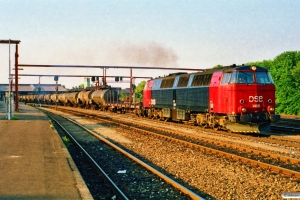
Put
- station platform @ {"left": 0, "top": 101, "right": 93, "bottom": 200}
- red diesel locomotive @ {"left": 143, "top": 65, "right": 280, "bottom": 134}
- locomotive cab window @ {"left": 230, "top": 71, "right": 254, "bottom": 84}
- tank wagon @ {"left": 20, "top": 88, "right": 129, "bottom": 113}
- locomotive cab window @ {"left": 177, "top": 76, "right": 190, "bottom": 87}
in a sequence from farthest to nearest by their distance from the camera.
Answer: tank wagon @ {"left": 20, "top": 88, "right": 129, "bottom": 113}, locomotive cab window @ {"left": 177, "top": 76, "right": 190, "bottom": 87}, locomotive cab window @ {"left": 230, "top": 71, "right": 254, "bottom": 84}, red diesel locomotive @ {"left": 143, "top": 65, "right": 280, "bottom": 134}, station platform @ {"left": 0, "top": 101, "right": 93, "bottom": 200}

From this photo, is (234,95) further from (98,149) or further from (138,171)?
(138,171)

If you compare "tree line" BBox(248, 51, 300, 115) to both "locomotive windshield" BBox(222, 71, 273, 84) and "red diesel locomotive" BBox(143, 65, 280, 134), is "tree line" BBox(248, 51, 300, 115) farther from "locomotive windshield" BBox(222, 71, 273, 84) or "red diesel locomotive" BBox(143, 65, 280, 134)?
"locomotive windshield" BBox(222, 71, 273, 84)

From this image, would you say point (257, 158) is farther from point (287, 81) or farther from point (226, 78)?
point (287, 81)

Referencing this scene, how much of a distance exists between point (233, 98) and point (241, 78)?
1.10 meters

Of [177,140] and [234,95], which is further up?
[234,95]

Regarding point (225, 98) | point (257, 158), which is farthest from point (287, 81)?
point (257, 158)

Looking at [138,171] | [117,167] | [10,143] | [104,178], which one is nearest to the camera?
[104,178]

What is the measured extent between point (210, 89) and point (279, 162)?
9976mm

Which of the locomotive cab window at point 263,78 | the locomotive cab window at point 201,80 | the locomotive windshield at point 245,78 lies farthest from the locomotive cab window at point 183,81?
the locomotive cab window at point 263,78

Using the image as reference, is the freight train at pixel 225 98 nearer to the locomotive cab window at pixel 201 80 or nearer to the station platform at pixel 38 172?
the locomotive cab window at pixel 201 80

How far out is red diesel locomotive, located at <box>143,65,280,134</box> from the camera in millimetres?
20172

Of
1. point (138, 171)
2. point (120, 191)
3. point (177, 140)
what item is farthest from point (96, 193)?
point (177, 140)

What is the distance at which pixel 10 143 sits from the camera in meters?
16.5

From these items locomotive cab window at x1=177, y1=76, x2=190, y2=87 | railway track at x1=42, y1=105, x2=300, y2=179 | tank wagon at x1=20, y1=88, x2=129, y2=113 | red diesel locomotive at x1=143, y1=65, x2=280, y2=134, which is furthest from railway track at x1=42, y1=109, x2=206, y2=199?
tank wagon at x1=20, y1=88, x2=129, y2=113
